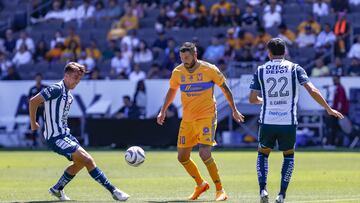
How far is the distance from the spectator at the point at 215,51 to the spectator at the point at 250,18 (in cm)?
149

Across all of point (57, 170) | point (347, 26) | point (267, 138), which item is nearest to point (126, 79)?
point (347, 26)

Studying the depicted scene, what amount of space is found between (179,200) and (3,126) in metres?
22.1

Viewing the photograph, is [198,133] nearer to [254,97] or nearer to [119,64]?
[254,97]

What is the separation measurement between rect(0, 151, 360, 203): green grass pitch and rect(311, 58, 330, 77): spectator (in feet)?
15.6

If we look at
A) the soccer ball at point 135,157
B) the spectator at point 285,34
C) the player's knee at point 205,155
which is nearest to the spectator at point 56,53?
the spectator at point 285,34

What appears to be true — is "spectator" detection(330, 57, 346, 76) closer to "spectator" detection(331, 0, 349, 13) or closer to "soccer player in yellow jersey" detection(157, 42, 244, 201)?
"spectator" detection(331, 0, 349, 13)

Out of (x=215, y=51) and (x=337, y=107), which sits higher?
(x=215, y=51)

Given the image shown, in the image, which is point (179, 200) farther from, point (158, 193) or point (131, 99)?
point (131, 99)

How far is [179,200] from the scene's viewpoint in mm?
15375

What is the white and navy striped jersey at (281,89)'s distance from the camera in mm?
14023

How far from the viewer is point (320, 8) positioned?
119ft

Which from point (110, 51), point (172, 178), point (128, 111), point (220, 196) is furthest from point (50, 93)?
point (110, 51)

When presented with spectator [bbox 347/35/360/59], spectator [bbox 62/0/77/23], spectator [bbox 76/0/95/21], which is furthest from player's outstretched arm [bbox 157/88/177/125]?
spectator [bbox 62/0/77/23]

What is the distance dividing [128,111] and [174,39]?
4.53m
